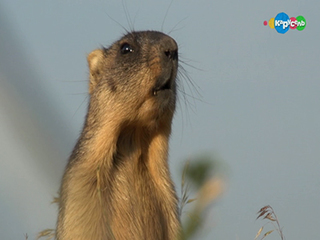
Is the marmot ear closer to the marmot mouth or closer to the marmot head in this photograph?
the marmot head

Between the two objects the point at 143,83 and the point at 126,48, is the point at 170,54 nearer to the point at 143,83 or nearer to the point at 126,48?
the point at 143,83

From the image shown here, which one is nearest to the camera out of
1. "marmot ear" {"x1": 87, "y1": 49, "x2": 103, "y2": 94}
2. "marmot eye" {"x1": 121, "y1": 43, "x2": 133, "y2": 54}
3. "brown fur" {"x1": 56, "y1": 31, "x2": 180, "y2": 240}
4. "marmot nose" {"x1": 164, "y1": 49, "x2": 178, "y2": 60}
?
"brown fur" {"x1": 56, "y1": 31, "x2": 180, "y2": 240}

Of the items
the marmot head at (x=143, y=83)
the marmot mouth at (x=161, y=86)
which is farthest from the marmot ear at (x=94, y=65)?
the marmot mouth at (x=161, y=86)

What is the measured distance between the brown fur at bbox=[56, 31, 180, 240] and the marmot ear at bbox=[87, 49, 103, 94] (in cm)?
61

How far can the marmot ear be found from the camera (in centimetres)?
588

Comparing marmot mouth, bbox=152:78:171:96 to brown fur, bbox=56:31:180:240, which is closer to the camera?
brown fur, bbox=56:31:180:240

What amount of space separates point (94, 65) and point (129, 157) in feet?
5.92

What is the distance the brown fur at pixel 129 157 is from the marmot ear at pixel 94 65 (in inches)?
24.0

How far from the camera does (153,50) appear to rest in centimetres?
485

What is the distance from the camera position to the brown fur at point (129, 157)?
14.9ft

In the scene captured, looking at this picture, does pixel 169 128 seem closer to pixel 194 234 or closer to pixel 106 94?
pixel 106 94

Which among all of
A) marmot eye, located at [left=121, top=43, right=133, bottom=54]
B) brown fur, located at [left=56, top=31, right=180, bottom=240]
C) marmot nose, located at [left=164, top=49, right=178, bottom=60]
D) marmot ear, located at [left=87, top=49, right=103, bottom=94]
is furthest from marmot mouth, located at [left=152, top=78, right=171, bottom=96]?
marmot ear, located at [left=87, top=49, right=103, bottom=94]

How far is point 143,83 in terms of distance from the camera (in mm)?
4719

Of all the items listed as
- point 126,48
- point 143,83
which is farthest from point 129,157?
point 126,48
